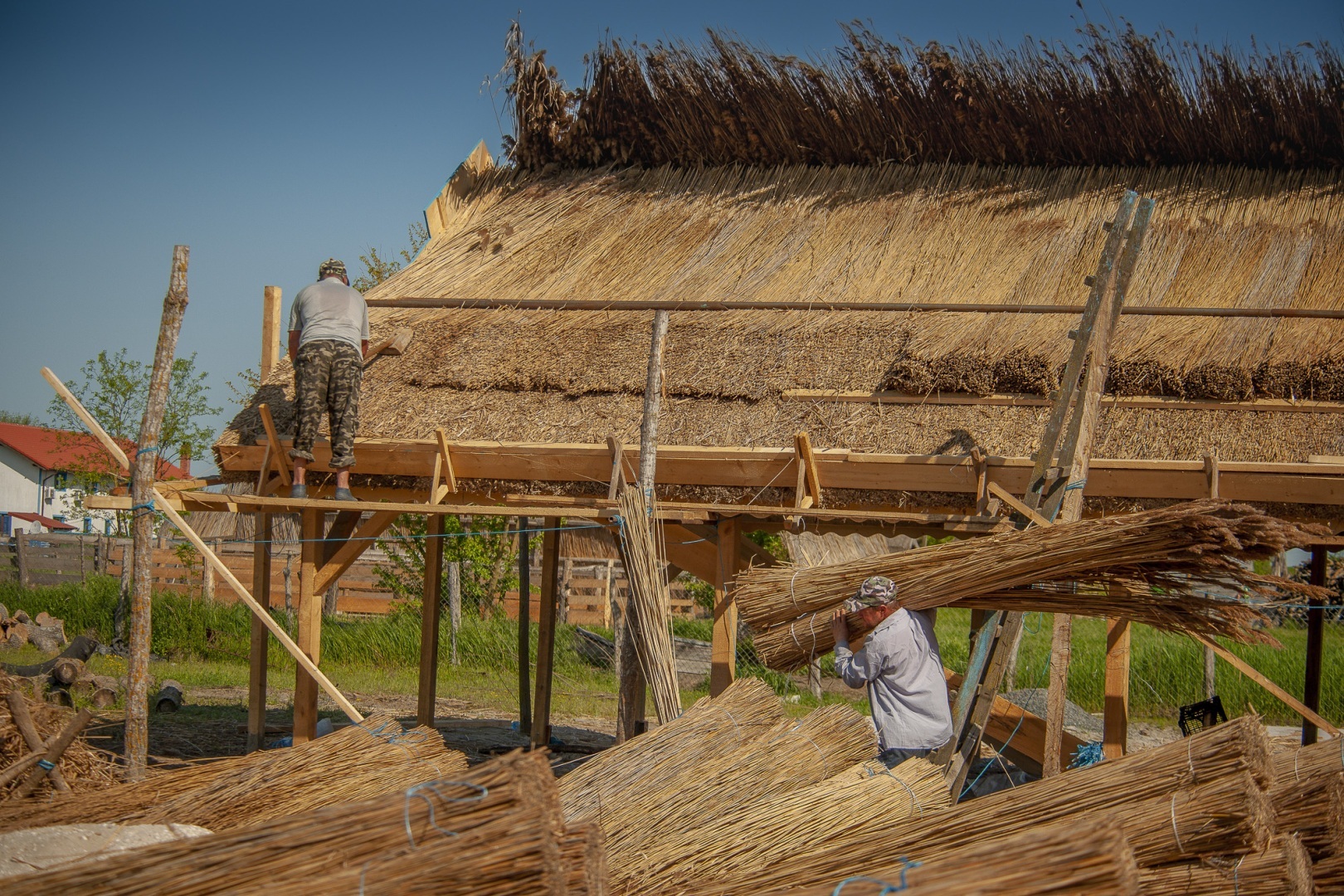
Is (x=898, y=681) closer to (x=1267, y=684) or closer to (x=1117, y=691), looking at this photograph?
(x=1267, y=684)

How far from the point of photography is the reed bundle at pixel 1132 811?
3.56 metres

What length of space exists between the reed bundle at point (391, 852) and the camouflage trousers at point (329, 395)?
14.3 feet

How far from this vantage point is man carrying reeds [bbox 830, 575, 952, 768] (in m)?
5.07

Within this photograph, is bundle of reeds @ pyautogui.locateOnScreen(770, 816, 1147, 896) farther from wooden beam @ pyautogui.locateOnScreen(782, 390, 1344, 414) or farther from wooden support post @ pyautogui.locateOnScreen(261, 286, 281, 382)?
wooden support post @ pyautogui.locateOnScreen(261, 286, 281, 382)

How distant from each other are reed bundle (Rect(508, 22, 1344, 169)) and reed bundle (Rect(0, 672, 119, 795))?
7.18m

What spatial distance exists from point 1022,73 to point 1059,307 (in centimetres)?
298

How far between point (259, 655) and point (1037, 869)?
6.78 m

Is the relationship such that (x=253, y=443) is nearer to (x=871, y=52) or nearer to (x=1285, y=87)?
(x=871, y=52)

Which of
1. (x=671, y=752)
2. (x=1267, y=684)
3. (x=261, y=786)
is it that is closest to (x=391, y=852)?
(x=261, y=786)

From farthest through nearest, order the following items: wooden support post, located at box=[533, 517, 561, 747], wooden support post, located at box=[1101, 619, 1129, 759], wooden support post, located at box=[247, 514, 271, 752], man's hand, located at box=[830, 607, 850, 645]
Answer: wooden support post, located at box=[533, 517, 561, 747] < wooden support post, located at box=[247, 514, 271, 752] < wooden support post, located at box=[1101, 619, 1129, 759] < man's hand, located at box=[830, 607, 850, 645]

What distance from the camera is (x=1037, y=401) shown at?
7035mm

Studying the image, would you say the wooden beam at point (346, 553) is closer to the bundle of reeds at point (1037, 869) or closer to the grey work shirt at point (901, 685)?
the grey work shirt at point (901, 685)

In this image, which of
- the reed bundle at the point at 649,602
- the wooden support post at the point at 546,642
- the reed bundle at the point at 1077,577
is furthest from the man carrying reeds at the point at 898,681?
the wooden support post at the point at 546,642

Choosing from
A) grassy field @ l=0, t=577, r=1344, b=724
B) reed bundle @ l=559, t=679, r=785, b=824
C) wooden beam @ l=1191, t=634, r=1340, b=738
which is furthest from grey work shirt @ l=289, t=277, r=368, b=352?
grassy field @ l=0, t=577, r=1344, b=724
